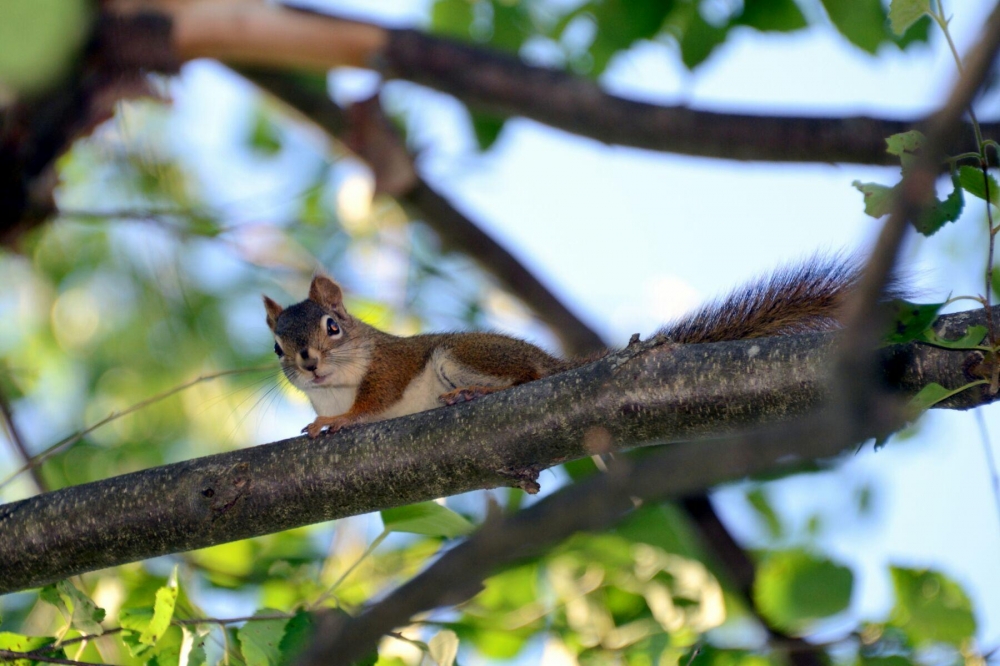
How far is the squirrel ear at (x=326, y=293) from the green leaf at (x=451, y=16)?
148cm

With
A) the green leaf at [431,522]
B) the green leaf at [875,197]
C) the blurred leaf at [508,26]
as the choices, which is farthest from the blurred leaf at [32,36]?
the blurred leaf at [508,26]

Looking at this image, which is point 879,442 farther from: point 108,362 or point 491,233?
point 108,362

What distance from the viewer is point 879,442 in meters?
1.68

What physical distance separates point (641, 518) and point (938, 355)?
1950 mm

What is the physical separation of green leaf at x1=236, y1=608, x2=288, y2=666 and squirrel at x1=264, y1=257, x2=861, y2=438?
34.0 inches

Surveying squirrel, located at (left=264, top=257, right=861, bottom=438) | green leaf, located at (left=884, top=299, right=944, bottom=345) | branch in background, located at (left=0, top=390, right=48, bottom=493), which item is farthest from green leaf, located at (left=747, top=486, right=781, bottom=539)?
branch in background, located at (left=0, top=390, right=48, bottom=493)

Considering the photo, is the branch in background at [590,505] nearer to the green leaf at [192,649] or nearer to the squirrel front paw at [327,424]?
the green leaf at [192,649]

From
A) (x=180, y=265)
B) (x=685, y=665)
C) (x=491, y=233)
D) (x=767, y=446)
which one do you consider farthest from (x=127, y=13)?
(x=767, y=446)

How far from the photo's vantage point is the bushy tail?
112 inches

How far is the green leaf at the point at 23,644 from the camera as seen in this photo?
2123mm

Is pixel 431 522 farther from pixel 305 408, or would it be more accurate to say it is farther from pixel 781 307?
pixel 305 408

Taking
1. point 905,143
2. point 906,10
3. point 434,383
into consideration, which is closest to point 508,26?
point 434,383

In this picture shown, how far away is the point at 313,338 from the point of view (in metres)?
3.84

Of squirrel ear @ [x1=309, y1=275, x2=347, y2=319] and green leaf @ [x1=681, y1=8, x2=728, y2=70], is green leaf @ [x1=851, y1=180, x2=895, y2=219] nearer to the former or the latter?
green leaf @ [x1=681, y1=8, x2=728, y2=70]
